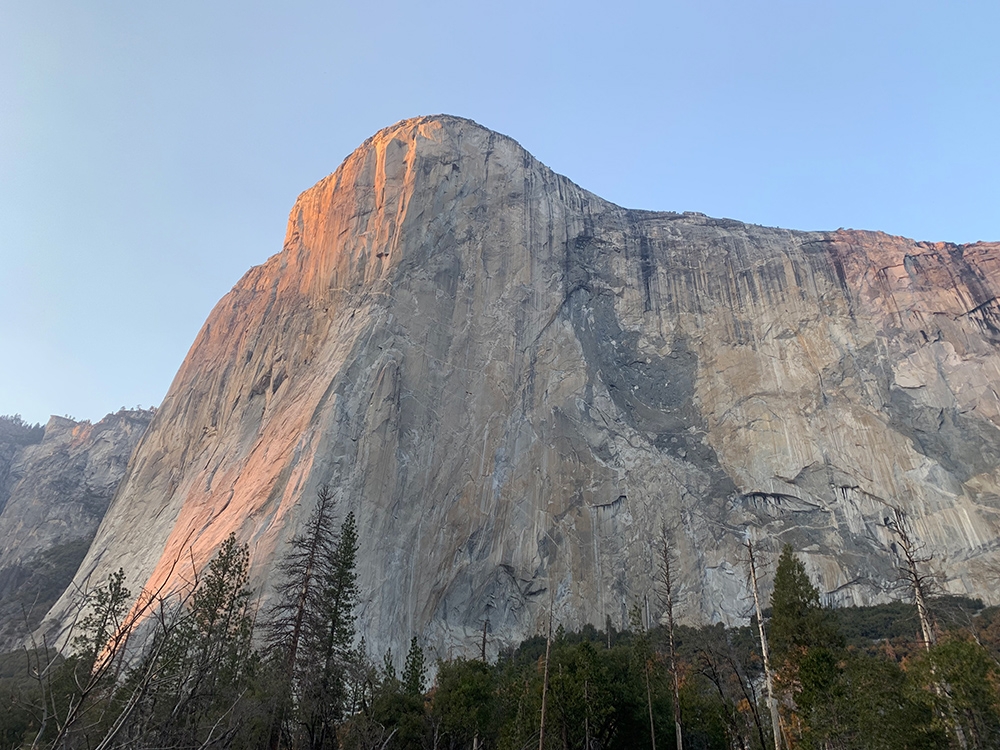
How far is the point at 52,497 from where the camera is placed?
3221 inches

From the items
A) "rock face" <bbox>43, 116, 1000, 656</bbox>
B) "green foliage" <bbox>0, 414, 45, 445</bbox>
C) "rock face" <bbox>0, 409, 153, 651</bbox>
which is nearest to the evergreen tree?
"rock face" <bbox>43, 116, 1000, 656</bbox>

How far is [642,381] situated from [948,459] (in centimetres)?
2386

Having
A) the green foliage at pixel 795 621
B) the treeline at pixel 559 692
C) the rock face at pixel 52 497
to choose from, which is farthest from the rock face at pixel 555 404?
the green foliage at pixel 795 621

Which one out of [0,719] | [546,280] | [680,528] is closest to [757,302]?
[546,280]

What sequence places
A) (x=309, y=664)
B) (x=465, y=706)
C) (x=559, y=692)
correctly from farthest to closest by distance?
1. (x=465, y=706)
2. (x=559, y=692)
3. (x=309, y=664)

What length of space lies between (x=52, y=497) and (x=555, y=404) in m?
63.0

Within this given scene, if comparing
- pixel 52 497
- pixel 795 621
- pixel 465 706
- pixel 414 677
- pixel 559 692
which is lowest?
pixel 465 706

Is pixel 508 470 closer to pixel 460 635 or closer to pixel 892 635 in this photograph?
pixel 460 635

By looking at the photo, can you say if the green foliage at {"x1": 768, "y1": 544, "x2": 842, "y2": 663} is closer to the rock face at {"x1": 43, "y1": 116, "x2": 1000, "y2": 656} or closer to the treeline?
the treeline

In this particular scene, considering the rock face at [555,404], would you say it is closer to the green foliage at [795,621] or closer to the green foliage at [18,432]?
the green foliage at [795,621]

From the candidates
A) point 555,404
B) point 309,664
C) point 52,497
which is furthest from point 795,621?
point 52,497

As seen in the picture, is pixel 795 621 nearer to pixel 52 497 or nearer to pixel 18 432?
pixel 52 497

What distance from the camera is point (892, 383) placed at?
57781 millimetres

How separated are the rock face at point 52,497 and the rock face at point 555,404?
40.4 ft
